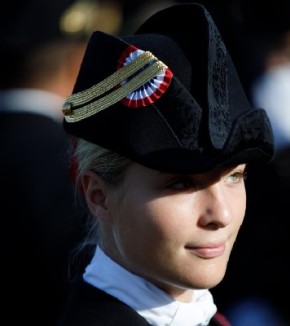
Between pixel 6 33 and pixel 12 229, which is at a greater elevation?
pixel 6 33

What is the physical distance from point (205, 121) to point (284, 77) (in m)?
2.76

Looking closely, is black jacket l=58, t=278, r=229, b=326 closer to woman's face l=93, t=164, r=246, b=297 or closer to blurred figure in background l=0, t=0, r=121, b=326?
woman's face l=93, t=164, r=246, b=297

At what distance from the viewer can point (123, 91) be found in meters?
2.67

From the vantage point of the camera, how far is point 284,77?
527cm

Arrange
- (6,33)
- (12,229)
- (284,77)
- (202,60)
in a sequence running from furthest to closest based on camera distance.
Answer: (284,77)
(6,33)
(12,229)
(202,60)

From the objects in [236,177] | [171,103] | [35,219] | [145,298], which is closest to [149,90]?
[171,103]

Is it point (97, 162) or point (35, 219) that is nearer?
point (97, 162)

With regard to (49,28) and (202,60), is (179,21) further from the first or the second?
(49,28)

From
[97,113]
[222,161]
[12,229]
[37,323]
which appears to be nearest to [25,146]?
[12,229]

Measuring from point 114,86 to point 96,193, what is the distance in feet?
1.08

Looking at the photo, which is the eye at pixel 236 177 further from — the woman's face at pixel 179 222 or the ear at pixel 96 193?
the ear at pixel 96 193

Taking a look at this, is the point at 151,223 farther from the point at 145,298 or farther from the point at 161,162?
the point at 145,298

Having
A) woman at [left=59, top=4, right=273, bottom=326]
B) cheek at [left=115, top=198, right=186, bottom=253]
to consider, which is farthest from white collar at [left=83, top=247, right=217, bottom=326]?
cheek at [left=115, top=198, right=186, bottom=253]

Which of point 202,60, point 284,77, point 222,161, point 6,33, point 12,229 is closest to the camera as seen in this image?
point 222,161
